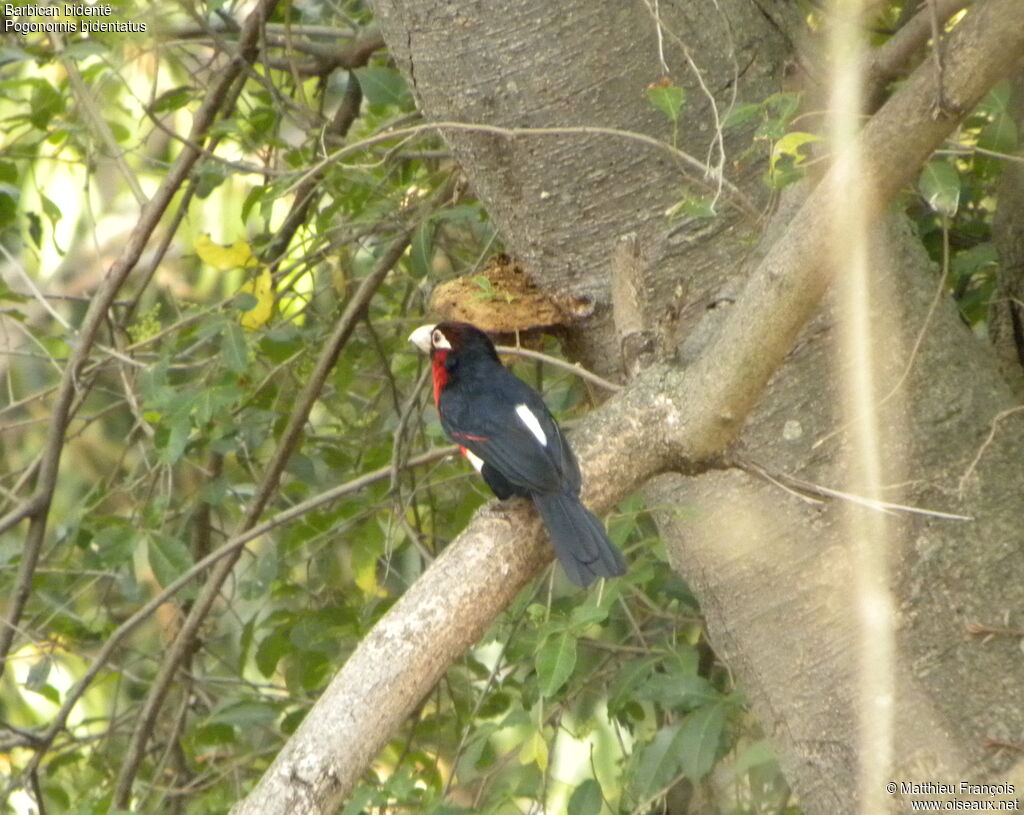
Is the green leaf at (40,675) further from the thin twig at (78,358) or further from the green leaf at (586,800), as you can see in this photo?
the green leaf at (586,800)

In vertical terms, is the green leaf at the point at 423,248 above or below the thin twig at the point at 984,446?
above

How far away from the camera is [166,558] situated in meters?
3.07

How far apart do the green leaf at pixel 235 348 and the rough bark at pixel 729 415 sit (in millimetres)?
732

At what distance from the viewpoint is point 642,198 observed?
2379mm

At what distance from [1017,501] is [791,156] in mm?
697

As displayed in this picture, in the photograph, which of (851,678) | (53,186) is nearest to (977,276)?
(851,678)

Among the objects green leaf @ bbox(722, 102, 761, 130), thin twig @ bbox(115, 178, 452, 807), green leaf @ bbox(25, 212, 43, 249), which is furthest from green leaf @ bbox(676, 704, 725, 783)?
green leaf @ bbox(25, 212, 43, 249)

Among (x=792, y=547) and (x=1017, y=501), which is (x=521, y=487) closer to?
(x=792, y=547)

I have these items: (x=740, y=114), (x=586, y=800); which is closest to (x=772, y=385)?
(x=740, y=114)

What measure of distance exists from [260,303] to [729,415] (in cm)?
153

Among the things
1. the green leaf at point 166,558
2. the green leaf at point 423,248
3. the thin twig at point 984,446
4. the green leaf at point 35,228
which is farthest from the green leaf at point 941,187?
the green leaf at point 35,228

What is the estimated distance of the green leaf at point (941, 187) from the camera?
208cm

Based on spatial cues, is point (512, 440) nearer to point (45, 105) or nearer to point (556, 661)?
point (556, 661)

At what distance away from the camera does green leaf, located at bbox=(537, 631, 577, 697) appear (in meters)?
2.12
